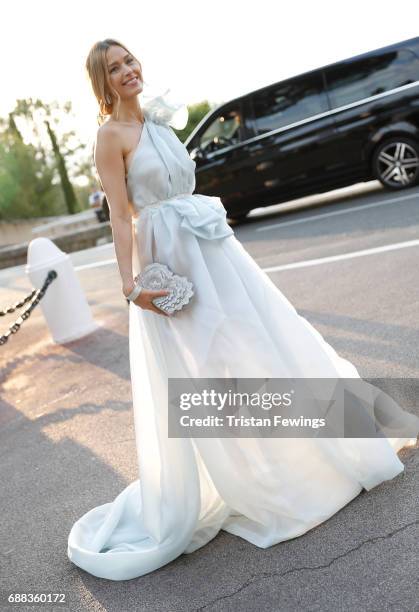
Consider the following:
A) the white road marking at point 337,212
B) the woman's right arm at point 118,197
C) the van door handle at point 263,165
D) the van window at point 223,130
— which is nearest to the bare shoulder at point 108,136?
the woman's right arm at point 118,197

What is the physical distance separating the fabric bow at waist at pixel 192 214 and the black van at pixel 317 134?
7.37m

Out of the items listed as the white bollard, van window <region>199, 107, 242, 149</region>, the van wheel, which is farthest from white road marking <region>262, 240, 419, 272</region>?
van window <region>199, 107, 242, 149</region>

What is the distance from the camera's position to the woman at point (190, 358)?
2.87 m

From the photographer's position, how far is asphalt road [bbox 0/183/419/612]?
258 cm

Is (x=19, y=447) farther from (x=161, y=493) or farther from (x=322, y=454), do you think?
(x=322, y=454)

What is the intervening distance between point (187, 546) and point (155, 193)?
1.48 metres

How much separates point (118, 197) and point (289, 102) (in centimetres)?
830

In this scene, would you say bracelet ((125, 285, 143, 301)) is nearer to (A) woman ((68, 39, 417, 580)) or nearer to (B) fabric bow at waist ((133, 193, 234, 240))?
(A) woman ((68, 39, 417, 580))

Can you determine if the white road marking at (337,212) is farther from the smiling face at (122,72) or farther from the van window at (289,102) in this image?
the smiling face at (122,72)

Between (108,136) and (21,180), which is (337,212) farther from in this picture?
(21,180)

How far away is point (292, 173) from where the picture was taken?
34.9ft

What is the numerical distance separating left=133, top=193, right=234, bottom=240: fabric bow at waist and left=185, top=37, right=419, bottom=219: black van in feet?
24.2

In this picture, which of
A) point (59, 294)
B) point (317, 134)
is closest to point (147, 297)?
point (59, 294)

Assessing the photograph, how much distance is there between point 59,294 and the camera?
7195 millimetres
